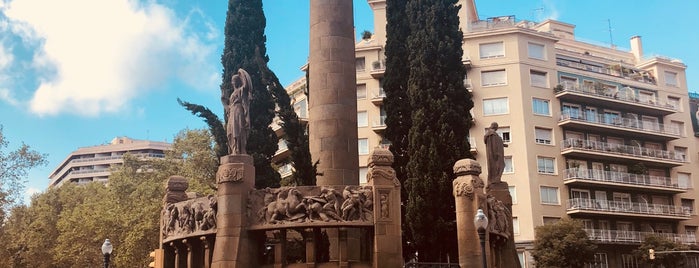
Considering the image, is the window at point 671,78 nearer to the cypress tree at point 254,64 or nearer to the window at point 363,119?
the window at point 363,119

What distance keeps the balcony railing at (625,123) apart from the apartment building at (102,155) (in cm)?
8406

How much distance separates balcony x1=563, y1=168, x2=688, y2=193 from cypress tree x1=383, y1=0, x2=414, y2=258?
30.4 m

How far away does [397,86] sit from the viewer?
35.4 m

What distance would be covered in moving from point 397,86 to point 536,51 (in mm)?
31903

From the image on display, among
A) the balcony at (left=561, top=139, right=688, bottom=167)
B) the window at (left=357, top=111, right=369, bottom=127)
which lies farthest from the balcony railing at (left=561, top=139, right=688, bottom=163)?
the window at (left=357, top=111, right=369, bottom=127)

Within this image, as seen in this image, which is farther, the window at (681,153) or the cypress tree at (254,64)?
the window at (681,153)

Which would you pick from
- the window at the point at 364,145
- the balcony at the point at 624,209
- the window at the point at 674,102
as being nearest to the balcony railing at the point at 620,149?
the balcony at the point at 624,209

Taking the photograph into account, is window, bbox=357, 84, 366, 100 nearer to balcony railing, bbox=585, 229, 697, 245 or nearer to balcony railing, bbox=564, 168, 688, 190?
balcony railing, bbox=564, 168, 688, 190

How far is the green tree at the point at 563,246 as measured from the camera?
5147cm

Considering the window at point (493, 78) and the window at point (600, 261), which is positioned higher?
the window at point (493, 78)

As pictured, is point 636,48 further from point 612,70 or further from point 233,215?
point 233,215

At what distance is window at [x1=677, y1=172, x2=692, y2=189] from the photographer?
67.9m

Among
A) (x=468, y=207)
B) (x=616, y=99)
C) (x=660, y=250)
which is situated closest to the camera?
(x=468, y=207)

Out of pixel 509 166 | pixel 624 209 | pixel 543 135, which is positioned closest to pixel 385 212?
pixel 509 166
